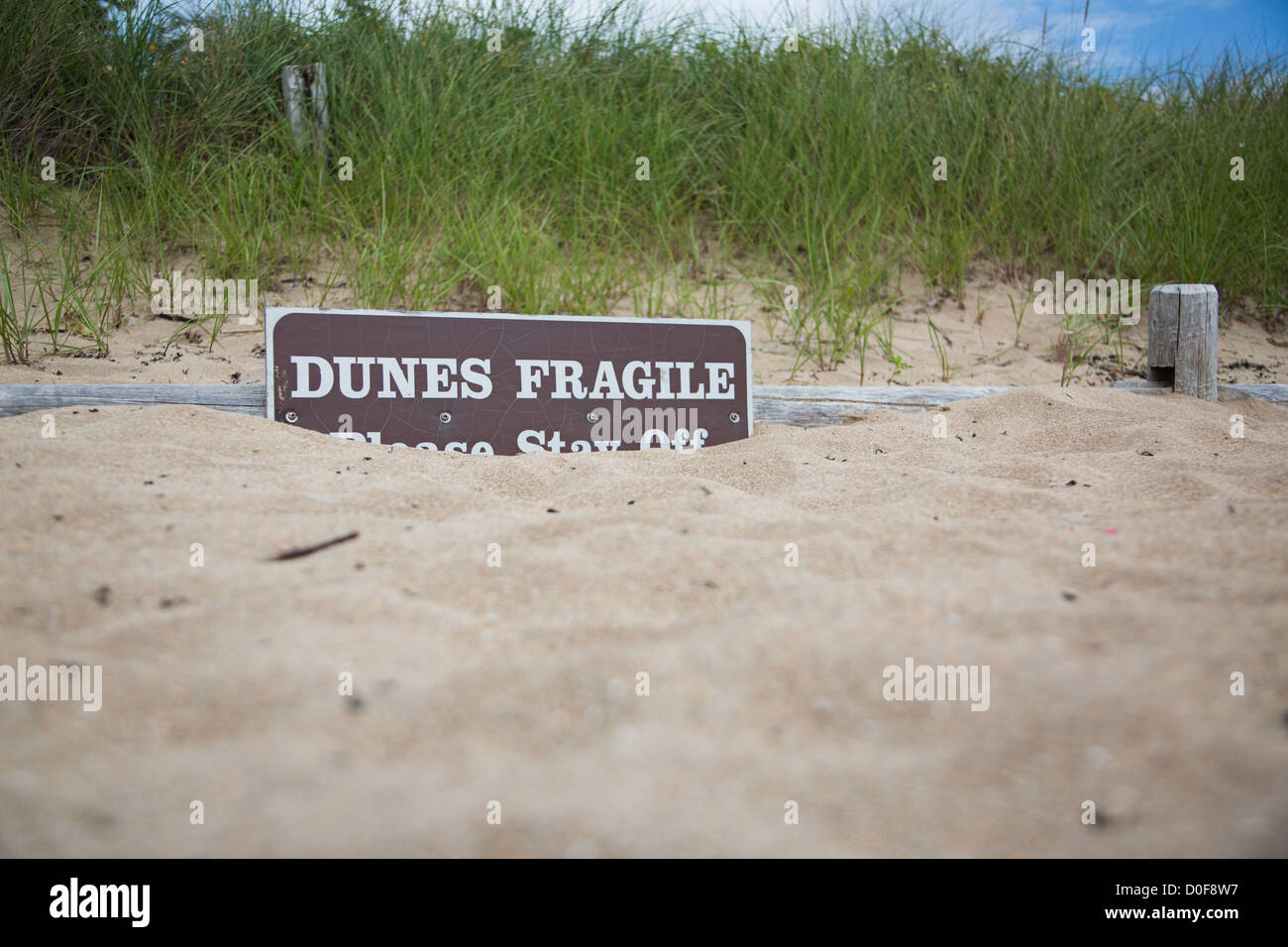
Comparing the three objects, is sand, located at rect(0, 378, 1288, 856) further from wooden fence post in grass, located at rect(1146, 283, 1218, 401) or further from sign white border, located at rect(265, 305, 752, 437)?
wooden fence post in grass, located at rect(1146, 283, 1218, 401)

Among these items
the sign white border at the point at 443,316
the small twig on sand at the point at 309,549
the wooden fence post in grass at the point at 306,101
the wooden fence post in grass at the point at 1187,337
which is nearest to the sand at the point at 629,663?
the small twig on sand at the point at 309,549

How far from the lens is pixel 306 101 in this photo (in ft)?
14.0

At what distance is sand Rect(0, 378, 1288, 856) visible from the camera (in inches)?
30.9

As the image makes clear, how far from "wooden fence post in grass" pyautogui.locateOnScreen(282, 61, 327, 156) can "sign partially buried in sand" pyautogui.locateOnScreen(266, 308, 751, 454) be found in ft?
7.51

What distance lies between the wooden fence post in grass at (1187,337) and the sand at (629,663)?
148 cm

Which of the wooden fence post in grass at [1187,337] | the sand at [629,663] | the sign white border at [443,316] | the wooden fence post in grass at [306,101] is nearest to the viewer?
the sand at [629,663]

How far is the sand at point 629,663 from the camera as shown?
0.78m

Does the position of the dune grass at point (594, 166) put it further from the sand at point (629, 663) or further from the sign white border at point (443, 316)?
the sand at point (629, 663)

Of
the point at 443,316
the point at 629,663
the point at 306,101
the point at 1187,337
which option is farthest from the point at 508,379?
the point at 306,101

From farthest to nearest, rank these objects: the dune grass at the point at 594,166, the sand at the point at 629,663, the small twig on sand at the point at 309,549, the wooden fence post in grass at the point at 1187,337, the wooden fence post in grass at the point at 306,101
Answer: the wooden fence post in grass at the point at 306,101, the dune grass at the point at 594,166, the wooden fence post in grass at the point at 1187,337, the small twig on sand at the point at 309,549, the sand at the point at 629,663

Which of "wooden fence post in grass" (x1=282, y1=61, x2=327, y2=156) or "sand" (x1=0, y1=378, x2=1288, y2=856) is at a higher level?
"wooden fence post in grass" (x1=282, y1=61, x2=327, y2=156)

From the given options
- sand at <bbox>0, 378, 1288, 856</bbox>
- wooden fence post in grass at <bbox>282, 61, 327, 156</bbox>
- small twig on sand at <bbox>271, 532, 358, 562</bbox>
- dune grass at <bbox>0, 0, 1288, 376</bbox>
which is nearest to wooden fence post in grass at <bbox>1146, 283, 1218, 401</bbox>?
dune grass at <bbox>0, 0, 1288, 376</bbox>

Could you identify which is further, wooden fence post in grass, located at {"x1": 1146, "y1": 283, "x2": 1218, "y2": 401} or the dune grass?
the dune grass

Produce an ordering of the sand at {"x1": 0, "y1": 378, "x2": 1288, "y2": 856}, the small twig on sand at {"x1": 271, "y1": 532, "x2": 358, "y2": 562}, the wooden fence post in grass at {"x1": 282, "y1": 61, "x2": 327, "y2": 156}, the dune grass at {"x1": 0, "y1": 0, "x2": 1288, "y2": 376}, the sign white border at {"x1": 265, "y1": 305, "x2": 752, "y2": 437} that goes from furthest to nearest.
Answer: the wooden fence post in grass at {"x1": 282, "y1": 61, "x2": 327, "y2": 156} < the dune grass at {"x1": 0, "y1": 0, "x2": 1288, "y2": 376} < the sign white border at {"x1": 265, "y1": 305, "x2": 752, "y2": 437} < the small twig on sand at {"x1": 271, "y1": 532, "x2": 358, "y2": 562} < the sand at {"x1": 0, "y1": 378, "x2": 1288, "y2": 856}
